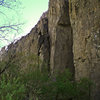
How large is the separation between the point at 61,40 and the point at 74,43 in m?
3.81

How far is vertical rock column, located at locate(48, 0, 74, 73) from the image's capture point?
14.5m

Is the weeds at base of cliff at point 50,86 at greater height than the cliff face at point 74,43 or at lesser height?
lesser

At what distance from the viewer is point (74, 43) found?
11188 mm

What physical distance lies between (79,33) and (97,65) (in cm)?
265

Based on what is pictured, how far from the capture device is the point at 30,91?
7.23 metres

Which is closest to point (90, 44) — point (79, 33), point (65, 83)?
point (79, 33)

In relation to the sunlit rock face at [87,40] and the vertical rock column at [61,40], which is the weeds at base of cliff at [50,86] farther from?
the vertical rock column at [61,40]

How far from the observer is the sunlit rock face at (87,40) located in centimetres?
891

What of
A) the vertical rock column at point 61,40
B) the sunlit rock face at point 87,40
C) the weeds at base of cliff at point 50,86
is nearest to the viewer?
the weeds at base of cliff at point 50,86

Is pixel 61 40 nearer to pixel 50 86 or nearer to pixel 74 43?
pixel 74 43

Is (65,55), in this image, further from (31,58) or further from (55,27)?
(31,58)

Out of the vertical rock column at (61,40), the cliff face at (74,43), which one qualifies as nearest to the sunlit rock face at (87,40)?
the cliff face at (74,43)

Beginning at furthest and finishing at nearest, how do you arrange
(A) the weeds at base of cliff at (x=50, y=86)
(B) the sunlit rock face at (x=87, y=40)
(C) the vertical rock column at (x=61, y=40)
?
(C) the vertical rock column at (x=61, y=40) < (B) the sunlit rock face at (x=87, y=40) < (A) the weeds at base of cliff at (x=50, y=86)

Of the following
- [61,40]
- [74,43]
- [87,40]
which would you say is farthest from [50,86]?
[61,40]
